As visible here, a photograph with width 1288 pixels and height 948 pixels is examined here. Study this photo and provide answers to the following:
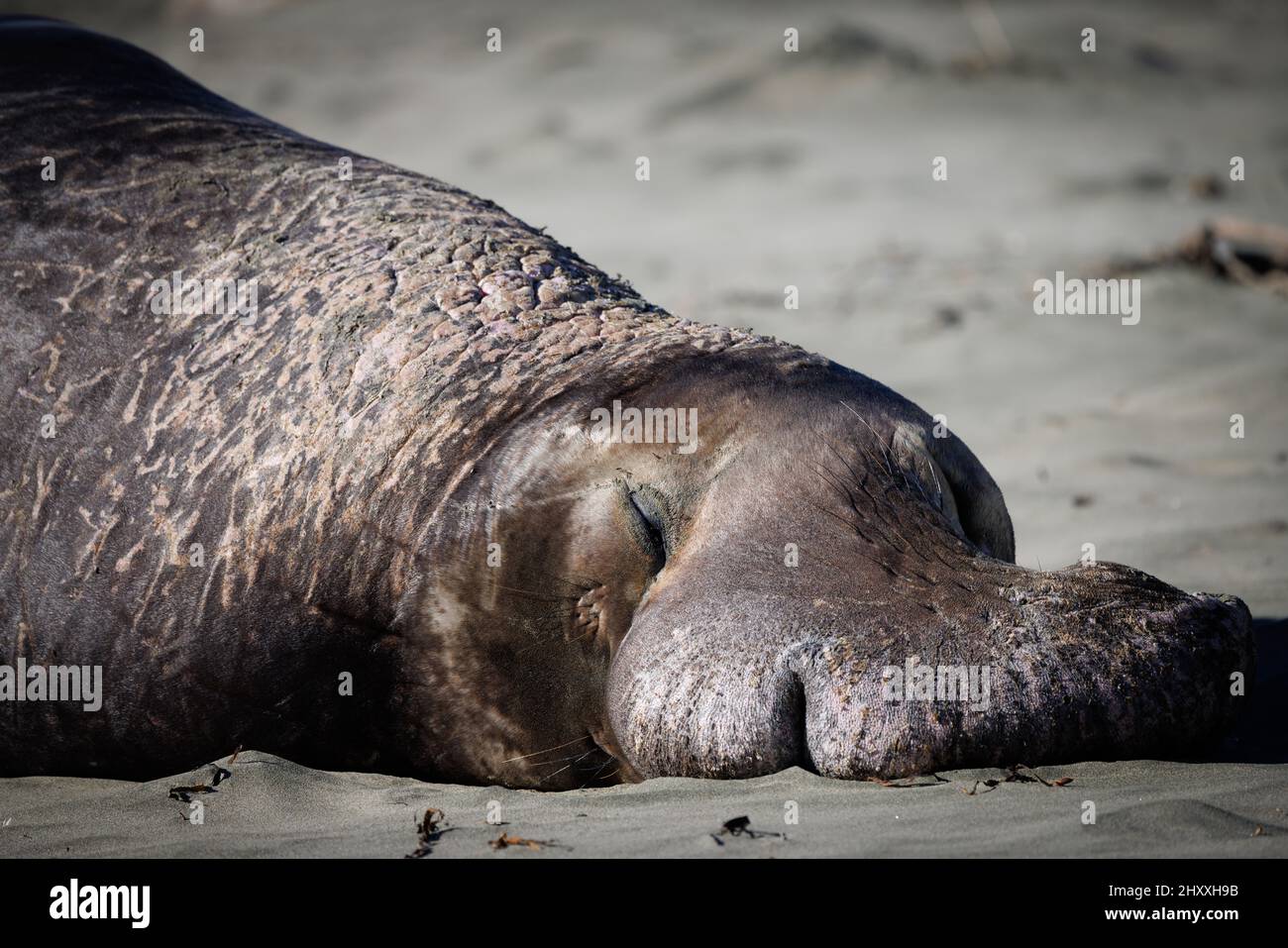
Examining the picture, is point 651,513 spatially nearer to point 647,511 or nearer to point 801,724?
point 647,511

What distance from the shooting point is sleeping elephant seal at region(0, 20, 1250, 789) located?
2.81 metres

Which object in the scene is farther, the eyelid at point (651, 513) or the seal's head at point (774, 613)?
the eyelid at point (651, 513)

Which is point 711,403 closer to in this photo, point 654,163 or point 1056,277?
point 1056,277

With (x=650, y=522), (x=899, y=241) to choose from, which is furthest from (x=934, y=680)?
(x=899, y=241)

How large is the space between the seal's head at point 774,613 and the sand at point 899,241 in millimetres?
101

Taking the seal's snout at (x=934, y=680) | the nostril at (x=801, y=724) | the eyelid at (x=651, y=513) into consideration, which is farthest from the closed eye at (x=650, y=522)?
the nostril at (x=801, y=724)

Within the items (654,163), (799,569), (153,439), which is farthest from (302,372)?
(654,163)

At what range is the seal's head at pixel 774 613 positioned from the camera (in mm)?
2758

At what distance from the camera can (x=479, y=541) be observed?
3.07 metres

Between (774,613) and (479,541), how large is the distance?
2.10 feet

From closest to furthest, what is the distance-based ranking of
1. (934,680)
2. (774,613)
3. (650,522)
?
(934,680)
(774,613)
(650,522)

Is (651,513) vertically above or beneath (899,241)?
beneath

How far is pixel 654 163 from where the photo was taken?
12422 mm

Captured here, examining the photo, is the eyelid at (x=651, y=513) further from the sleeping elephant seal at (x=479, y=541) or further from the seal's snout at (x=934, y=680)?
the seal's snout at (x=934, y=680)
